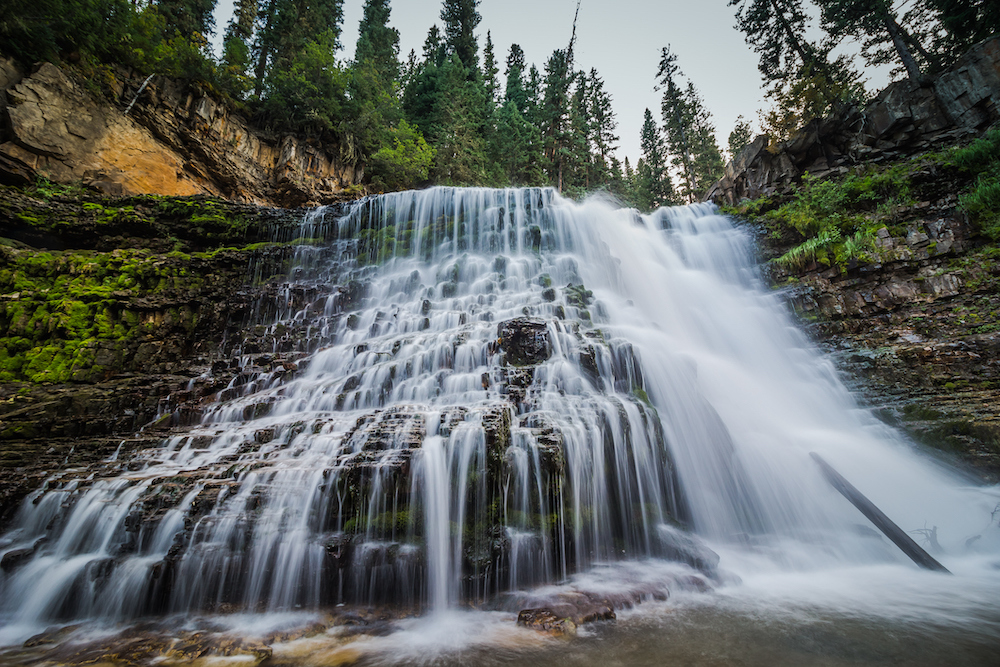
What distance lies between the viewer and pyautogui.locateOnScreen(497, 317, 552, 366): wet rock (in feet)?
23.9

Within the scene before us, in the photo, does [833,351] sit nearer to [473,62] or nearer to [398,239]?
[398,239]

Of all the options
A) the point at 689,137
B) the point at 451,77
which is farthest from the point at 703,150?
the point at 451,77

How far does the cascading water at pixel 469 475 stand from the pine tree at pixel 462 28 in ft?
94.0

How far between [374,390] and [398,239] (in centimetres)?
799

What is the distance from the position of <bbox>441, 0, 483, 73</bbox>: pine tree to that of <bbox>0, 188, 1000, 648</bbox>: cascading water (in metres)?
28.7

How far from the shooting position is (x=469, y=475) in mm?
4410

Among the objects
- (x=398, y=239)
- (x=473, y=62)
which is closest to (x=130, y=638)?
(x=398, y=239)

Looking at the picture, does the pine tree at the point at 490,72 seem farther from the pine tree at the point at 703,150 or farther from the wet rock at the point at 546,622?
the wet rock at the point at 546,622

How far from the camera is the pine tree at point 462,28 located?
30000 mm

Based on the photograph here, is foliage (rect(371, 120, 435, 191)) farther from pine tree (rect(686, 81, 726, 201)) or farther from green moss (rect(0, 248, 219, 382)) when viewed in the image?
pine tree (rect(686, 81, 726, 201))

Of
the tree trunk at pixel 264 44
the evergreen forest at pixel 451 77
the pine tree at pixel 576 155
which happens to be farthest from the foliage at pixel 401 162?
the pine tree at pixel 576 155

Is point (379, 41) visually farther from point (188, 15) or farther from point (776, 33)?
point (776, 33)

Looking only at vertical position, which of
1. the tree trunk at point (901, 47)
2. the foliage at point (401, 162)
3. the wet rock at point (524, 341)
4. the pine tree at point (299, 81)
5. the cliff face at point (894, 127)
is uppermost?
the pine tree at point (299, 81)

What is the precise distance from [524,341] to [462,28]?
3395 cm
